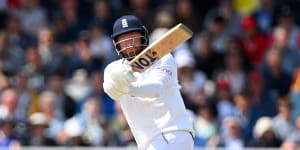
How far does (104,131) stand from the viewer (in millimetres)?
14000

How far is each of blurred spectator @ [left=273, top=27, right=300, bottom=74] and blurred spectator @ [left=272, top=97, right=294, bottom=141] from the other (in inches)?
47.1

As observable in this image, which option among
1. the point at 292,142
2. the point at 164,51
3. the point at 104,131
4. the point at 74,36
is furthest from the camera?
the point at 74,36

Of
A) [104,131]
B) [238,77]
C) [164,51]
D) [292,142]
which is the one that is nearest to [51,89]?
[104,131]

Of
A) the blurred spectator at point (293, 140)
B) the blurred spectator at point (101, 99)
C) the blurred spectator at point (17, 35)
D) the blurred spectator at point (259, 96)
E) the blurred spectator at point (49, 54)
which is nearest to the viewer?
the blurred spectator at point (293, 140)

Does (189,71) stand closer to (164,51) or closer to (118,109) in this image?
(118,109)

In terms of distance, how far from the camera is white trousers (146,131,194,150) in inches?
347

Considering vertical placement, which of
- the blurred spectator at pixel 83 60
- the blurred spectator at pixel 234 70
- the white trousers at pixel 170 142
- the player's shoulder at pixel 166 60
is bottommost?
the white trousers at pixel 170 142

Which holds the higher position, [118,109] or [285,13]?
[285,13]

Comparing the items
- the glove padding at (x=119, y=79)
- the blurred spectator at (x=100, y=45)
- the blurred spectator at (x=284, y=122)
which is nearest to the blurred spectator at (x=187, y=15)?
the blurred spectator at (x=100, y=45)

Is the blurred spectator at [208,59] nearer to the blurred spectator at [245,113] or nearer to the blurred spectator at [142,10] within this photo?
the blurred spectator at [245,113]

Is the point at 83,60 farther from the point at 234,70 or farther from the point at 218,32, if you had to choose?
the point at 234,70

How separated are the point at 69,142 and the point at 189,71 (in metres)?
2.18

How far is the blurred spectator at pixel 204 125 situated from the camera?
14.0 m

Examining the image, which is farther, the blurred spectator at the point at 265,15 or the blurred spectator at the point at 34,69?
the blurred spectator at the point at 265,15
